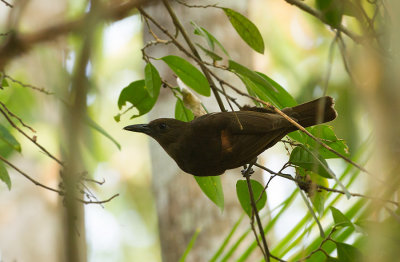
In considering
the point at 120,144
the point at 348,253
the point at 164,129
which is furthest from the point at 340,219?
the point at 120,144

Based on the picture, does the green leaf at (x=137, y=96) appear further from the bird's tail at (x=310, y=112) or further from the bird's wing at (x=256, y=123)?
the bird's tail at (x=310, y=112)

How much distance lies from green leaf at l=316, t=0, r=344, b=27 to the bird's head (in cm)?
152

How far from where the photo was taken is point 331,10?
6.29ft

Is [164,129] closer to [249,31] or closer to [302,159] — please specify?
[249,31]

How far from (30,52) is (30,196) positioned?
6174 mm

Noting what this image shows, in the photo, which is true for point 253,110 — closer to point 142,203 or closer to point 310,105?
point 310,105

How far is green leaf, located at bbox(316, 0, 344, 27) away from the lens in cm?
180

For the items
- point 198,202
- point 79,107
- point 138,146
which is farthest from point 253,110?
point 138,146

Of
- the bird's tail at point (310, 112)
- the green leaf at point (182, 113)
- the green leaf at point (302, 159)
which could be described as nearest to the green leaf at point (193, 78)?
the green leaf at point (182, 113)

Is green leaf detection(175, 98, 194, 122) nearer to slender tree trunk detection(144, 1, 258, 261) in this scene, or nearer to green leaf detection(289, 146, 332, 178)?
green leaf detection(289, 146, 332, 178)

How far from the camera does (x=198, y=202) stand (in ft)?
16.9

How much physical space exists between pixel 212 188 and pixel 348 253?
993mm

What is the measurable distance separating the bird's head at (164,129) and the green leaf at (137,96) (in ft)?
1.30

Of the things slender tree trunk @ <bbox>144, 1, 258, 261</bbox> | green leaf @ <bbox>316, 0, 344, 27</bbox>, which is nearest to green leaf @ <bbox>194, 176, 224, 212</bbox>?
green leaf @ <bbox>316, 0, 344, 27</bbox>
